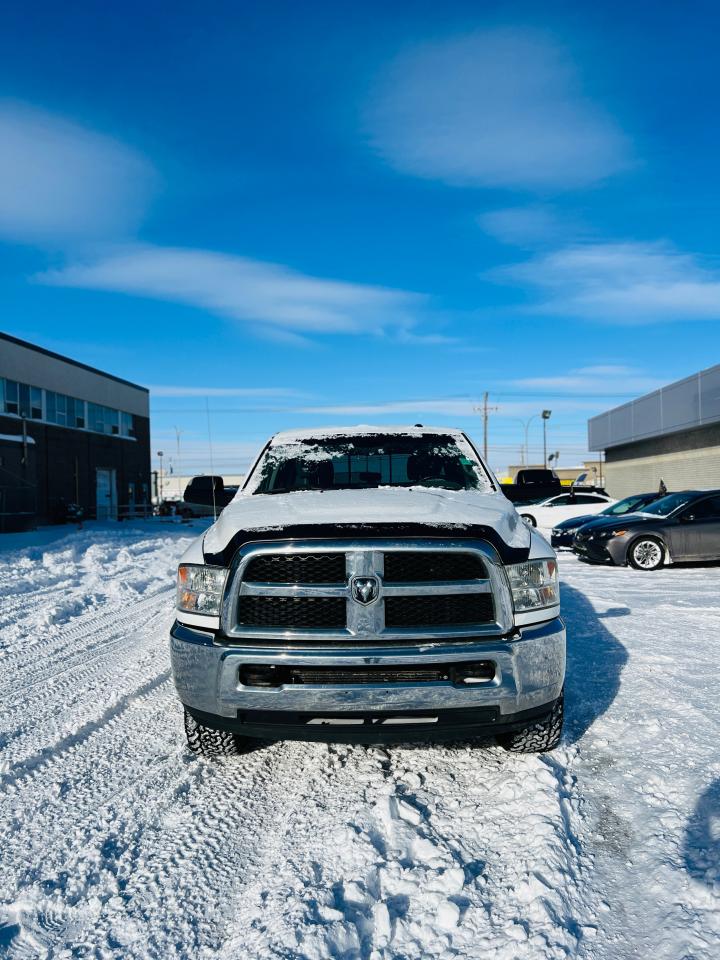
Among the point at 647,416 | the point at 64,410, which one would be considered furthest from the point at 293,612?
the point at 64,410

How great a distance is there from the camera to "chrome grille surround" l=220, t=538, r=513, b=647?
10.1 ft

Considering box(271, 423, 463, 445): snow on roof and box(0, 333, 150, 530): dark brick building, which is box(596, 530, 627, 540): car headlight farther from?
box(0, 333, 150, 530): dark brick building

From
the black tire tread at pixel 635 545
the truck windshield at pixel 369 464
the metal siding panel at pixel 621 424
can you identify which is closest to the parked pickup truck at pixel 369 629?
the truck windshield at pixel 369 464

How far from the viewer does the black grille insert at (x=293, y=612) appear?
10.2ft

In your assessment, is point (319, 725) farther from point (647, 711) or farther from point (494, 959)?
point (647, 711)

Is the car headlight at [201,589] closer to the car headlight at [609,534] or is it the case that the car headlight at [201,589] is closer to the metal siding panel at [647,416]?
the car headlight at [609,534]

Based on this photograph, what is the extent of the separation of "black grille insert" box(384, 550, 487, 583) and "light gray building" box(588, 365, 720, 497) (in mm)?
25464

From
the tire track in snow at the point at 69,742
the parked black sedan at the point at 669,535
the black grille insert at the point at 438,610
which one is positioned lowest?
the tire track in snow at the point at 69,742

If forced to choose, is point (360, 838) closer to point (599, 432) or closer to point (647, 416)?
point (647, 416)

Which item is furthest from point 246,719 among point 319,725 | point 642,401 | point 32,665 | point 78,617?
point 642,401

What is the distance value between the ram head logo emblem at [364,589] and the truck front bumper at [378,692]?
22 centimetres

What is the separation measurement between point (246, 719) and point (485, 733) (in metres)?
1.10

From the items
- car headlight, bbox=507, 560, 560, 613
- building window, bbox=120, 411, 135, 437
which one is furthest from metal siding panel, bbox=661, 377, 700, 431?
building window, bbox=120, 411, 135, 437

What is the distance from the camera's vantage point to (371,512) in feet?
10.8
